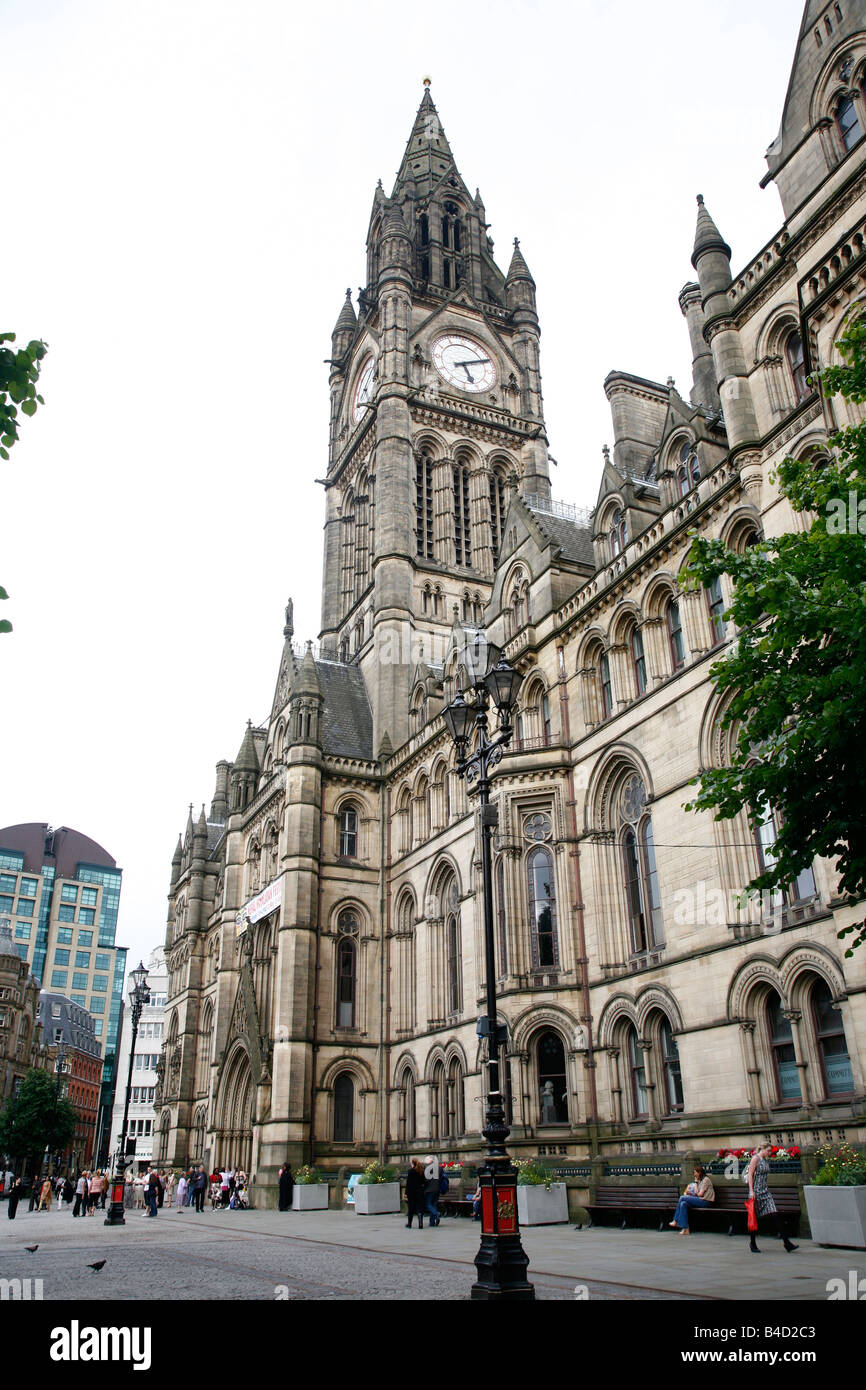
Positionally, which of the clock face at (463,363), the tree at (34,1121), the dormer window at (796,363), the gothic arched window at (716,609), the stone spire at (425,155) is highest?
Result: the stone spire at (425,155)

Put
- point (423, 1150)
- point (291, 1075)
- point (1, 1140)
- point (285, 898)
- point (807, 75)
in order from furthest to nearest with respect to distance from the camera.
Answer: point (1, 1140) < point (285, 898) < point (291, 1075) < point (423, 1150) < point (807, 75)

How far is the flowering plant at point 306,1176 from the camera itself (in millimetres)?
33188

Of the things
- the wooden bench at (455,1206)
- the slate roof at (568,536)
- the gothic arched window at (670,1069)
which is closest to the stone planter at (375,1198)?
the wooden bench at (455,1206)

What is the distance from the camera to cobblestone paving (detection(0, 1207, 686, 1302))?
11.0 meters

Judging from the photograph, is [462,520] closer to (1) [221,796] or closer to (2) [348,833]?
(2) [348,833]

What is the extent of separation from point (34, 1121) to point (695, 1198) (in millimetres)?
60435

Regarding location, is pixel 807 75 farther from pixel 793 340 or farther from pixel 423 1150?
pixel 423 1150

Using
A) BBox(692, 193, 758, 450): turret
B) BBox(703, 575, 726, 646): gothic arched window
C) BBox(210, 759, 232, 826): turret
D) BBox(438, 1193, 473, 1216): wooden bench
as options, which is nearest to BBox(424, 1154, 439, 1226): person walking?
BBox(438, 1193, 473, 1216): wooden bench

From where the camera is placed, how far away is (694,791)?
23859 millimetres

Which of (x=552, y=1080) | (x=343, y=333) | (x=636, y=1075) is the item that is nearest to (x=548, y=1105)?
(x=552, y=1080)

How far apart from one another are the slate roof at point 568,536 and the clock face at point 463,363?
23.1m

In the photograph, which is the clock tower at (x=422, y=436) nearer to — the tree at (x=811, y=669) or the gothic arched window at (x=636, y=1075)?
the gothic arched window at (x=636, y=1075)

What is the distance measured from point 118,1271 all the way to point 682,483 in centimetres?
2196
